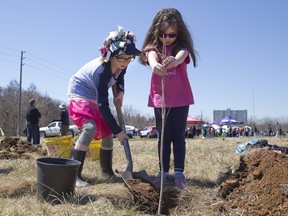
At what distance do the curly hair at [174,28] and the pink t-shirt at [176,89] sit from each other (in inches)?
4.4

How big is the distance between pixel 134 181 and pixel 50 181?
2.27ft

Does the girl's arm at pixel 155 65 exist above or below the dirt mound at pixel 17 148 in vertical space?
above

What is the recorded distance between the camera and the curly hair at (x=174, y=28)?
12.6 ft

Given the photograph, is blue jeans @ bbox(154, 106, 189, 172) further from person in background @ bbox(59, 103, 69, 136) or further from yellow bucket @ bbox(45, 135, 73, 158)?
person in background @ bbox(59, 103, 69, 136)

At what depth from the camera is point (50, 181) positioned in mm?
2922

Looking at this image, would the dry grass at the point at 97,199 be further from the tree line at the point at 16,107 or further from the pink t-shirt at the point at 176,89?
the tree line at the point at 16,107

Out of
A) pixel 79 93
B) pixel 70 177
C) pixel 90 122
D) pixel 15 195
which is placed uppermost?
pixel 79 93

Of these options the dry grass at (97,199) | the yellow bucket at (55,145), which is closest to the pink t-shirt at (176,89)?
the dry grass at (97,199)

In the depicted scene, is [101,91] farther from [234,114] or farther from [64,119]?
[234,114]

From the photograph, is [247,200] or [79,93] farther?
[79,93]

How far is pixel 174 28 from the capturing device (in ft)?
12.7

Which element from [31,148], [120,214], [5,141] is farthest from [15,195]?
[5,141]

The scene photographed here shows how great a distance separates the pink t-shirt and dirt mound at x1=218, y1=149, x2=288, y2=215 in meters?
0.97

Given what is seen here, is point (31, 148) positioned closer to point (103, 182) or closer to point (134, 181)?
point (103, 182)
